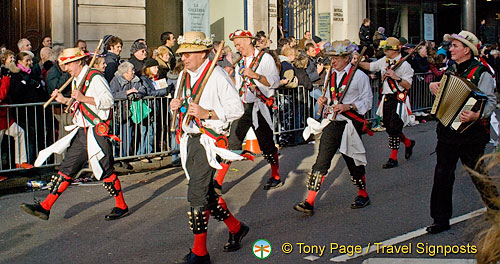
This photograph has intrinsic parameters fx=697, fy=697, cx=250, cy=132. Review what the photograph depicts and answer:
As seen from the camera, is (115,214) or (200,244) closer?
(200,244)

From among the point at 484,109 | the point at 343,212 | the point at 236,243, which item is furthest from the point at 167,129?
the point at 484,109

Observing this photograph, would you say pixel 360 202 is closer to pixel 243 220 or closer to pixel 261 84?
pixel 243 220

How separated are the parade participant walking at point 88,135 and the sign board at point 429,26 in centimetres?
2172

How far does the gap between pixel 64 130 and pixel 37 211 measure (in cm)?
321

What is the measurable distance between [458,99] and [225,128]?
2.28 meters

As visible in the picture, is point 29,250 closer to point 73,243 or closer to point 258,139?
point 73,243

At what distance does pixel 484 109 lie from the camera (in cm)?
668

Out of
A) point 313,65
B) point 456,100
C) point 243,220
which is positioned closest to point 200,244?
point 243,220

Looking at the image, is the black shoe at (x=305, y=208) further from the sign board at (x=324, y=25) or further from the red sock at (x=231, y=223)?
the sign board at (x=324, y=25)

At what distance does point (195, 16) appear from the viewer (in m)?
16.7

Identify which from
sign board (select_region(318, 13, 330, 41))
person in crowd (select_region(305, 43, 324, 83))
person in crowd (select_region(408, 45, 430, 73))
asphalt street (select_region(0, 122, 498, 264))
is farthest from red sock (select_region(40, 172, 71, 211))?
sign board (select_region(318, 13, 330, 41))

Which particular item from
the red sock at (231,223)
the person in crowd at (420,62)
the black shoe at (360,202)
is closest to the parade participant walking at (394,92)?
the black shoe at (360,202)

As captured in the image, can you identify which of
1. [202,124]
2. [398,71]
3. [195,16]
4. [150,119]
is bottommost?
[150,119]

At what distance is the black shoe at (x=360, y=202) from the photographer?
8.06 metres
